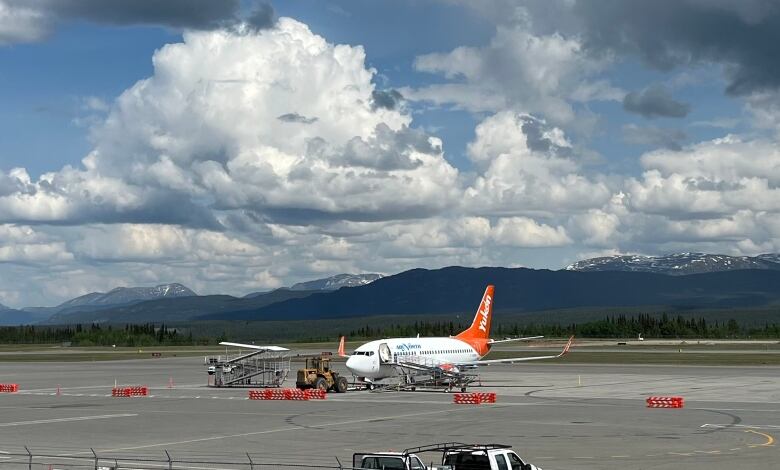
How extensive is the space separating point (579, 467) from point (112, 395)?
52.3 metres

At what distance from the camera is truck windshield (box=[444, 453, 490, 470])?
32.2 meters

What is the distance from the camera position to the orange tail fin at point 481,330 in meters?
98.9

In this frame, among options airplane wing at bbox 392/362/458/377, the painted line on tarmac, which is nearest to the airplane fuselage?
airplane wing at bbox 392/362/458/377

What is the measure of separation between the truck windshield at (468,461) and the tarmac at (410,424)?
26.2ft

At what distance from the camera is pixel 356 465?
3450 centimetres

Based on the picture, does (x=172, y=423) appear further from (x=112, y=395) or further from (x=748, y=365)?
(x=748, y=365)

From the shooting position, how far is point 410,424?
187ft

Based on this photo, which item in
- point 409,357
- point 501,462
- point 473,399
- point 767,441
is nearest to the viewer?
point 501,462

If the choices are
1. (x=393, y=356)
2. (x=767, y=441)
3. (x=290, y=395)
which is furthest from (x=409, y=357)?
(x=767, y=441)

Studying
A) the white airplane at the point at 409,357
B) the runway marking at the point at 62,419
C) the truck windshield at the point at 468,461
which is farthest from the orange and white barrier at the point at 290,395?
the truck windshield at the point at 468,461

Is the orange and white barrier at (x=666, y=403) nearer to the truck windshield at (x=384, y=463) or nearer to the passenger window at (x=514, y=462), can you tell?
the passenger window at (x=514, y=462)

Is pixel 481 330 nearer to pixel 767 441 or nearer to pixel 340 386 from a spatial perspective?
pixel 340 386

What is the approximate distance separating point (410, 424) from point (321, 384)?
2712cm

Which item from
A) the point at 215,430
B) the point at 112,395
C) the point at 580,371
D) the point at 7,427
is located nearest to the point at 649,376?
the point at 580,371
